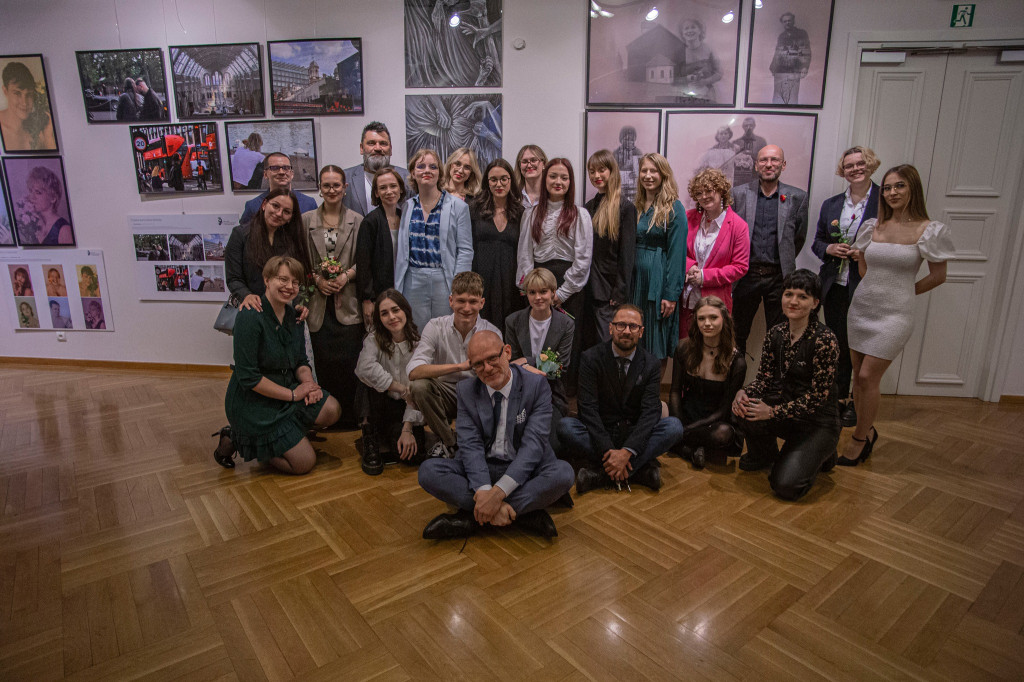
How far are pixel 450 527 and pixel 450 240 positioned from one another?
1.88m

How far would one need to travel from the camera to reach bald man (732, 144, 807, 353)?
424 centimetres

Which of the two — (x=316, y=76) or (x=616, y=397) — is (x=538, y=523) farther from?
(x=316, y=76)

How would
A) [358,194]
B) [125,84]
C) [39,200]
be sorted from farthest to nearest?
[39,200]
[125,84]
[358,194]

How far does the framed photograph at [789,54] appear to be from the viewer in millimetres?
4410

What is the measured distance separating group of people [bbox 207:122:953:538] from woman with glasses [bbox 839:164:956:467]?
0.5 inches

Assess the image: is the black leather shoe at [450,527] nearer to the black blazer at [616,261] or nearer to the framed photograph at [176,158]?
the black blazer at [616,261]

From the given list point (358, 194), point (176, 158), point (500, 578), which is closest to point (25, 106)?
point (176, 158)

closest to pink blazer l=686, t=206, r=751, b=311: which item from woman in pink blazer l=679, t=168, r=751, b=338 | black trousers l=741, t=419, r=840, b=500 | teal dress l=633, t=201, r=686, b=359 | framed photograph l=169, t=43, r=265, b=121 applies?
woman in pink blazer l=679, t=168, r=751, b=338

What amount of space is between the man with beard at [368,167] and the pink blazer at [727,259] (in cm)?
226

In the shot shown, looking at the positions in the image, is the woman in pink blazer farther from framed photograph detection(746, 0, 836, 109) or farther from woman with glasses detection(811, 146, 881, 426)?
framed photograph detection(746, 0, 836, 109)

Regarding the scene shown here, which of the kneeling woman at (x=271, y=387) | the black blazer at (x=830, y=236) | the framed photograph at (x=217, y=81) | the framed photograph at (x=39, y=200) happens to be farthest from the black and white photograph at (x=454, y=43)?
the framed photograph at (x=39, y=200)

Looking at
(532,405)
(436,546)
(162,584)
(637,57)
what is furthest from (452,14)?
(162,584)

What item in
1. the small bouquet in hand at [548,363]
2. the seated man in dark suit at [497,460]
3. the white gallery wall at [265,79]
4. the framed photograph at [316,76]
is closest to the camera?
the seated man in dark suit at [497,460]

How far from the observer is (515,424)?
2.74 metres
